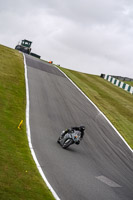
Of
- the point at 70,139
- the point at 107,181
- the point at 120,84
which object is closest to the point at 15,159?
the point at 107,181

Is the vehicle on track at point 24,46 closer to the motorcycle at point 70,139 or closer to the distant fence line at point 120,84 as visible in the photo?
the distant fence line at point 120,84

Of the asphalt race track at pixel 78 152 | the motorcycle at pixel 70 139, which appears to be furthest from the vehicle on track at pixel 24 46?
the motorcycle at pixel 70 139

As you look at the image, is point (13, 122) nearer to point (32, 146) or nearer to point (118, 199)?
point (32, 146)

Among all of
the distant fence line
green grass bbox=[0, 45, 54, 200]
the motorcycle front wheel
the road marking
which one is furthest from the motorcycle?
the distant fence line

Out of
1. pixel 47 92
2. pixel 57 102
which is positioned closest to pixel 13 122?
pixel 57 102

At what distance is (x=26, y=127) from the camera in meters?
15.4

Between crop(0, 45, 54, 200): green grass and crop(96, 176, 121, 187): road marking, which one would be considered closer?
crop(0, 45, 54, 200): green grass

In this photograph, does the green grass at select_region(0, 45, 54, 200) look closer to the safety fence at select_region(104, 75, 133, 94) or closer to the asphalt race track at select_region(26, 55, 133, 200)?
the asphalt race track at select_region(26, 55, 133, 200)

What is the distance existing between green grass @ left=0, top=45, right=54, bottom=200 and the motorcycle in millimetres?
1840

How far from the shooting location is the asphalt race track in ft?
35.5

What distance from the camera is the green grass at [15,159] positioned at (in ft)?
28.1

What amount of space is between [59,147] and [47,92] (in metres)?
10.6

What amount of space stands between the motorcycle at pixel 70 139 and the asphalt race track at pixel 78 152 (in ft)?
0.93

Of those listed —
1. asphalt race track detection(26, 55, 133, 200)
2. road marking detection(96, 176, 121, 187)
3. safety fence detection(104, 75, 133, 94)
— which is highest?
safety fence detection(104, 75, 133, 94)
